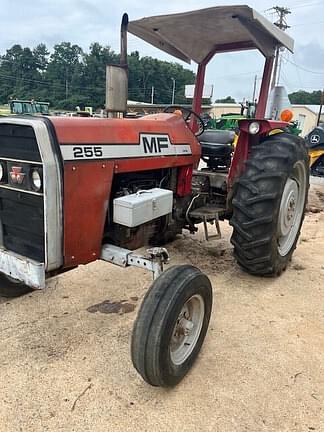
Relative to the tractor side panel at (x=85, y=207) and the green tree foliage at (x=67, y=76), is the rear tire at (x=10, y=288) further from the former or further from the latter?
the green tree foliage at (x=67, y=76)

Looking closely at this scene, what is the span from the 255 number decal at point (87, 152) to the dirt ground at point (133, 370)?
124 cm

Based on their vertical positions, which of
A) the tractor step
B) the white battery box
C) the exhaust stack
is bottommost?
the tractor step

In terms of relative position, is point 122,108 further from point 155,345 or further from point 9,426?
point 9,426

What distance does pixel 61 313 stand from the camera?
2969 millimetres

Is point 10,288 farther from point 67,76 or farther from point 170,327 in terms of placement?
point 67,76

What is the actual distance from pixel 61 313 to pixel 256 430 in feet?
5.35

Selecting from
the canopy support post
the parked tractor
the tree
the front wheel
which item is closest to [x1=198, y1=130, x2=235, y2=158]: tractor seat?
the canopy support post

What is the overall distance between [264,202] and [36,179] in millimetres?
1859

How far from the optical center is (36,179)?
2.21 metres

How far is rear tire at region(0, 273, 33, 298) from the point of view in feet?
9.78

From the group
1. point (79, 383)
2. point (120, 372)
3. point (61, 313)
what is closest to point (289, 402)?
point (120, 372)

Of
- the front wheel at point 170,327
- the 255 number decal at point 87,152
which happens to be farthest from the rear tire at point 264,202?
the 255 number decal at point 87,152

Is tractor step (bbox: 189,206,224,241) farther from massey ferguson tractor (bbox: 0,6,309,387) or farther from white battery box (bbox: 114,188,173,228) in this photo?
white battery box (bbox: 114,188,173,228)

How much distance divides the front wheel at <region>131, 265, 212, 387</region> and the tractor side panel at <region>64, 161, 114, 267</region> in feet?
1.76
